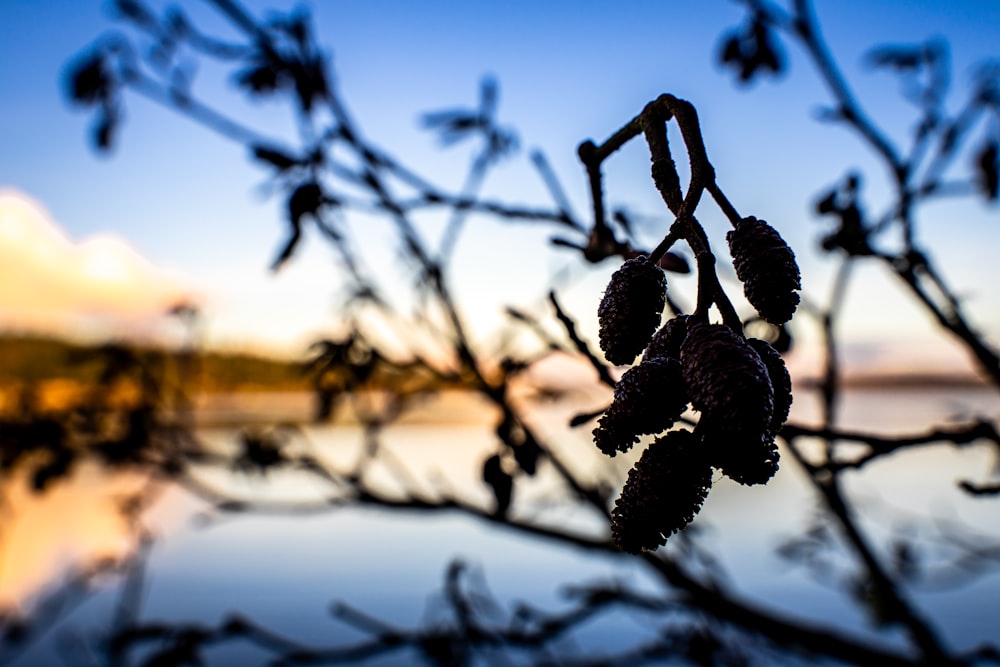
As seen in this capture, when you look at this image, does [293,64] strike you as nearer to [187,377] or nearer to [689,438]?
[187,377]

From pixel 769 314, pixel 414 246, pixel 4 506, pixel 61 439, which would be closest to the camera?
pixel 769 314

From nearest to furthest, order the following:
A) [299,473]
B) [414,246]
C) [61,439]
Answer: [414,246] → [299,473] → [61,439]

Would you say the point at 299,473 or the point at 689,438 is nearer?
the point at 689,438

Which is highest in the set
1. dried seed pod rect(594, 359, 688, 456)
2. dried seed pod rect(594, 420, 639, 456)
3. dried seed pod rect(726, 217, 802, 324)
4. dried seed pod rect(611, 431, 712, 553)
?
dried seed pod rect(726, 217, 802, 324)

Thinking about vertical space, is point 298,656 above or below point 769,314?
below

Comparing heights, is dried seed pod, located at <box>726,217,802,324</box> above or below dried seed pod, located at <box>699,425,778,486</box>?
above

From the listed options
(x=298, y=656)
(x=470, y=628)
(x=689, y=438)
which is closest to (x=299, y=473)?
(x=298, y=656)
